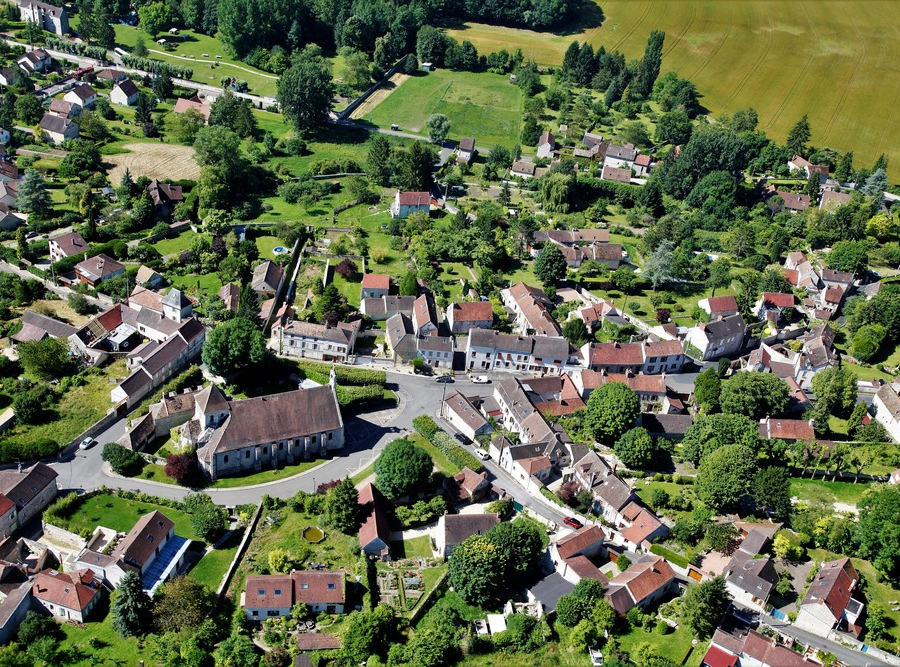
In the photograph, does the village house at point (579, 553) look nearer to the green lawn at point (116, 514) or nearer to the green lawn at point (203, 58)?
the green lawn at point (116, 514)

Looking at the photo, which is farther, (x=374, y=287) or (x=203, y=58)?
(x=203, y=58)

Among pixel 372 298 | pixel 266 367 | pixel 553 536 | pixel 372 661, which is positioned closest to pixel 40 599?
pixel 372 661

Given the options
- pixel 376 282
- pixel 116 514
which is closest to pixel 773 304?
pixel 376 282

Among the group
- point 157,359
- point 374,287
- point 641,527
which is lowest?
point 641,527

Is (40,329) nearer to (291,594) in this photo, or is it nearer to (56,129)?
(291,594)

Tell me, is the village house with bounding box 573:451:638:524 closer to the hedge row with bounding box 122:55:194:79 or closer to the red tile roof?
the red tile roof
